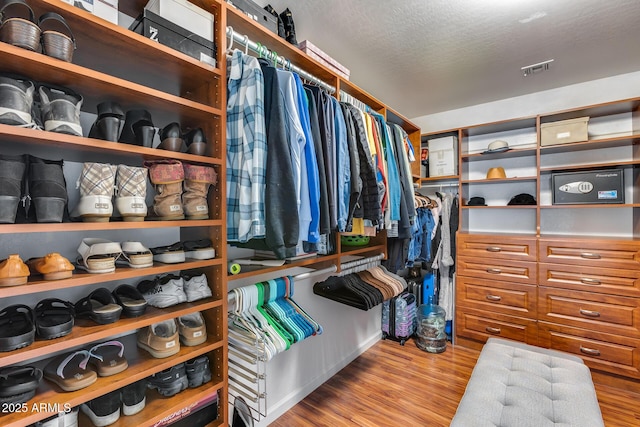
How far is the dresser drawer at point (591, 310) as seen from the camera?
2.06 metres

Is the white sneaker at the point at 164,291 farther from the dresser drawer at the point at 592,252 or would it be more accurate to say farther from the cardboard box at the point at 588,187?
the cardboard box at the point at 588,187

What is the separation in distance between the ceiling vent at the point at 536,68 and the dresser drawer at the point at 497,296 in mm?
1745

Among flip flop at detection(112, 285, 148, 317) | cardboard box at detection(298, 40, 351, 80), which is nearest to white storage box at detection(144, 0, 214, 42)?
cardboard box at detection(298, 40, 351, 80)

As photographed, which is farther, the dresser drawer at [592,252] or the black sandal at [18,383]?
the dresser drawer at [592,252]

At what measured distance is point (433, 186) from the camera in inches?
128

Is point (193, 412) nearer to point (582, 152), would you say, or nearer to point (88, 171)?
point (88, 171)

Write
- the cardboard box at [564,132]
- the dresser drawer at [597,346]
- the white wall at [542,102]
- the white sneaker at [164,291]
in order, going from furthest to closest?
the white wall at [542,102], the cardboard box at [564,132], the dresser drawer at [597,346], the white sneaker at [164,291]

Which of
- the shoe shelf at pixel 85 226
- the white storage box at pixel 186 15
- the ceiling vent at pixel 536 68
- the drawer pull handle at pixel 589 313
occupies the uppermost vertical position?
the ceiling vent at pixel 536 68

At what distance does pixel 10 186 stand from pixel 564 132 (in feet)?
10.8

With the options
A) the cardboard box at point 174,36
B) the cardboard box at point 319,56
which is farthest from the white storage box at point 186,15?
the cardboard box at point 319,56

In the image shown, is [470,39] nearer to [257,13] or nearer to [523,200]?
[257,13]

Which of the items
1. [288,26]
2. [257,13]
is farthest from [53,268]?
[288,26]

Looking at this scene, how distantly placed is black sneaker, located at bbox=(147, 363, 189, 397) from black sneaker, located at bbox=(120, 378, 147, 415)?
69 millimetres

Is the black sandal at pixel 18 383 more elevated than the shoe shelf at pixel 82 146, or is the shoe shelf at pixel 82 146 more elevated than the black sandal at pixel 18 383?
the shoe shelf at pixel 82 146
